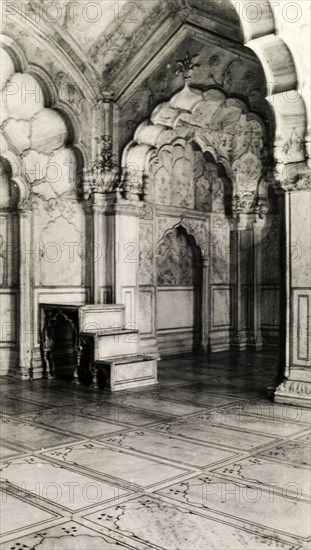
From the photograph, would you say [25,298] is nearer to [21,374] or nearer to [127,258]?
[21,374]

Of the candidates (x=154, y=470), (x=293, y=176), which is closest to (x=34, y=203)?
(x=293, y=176)

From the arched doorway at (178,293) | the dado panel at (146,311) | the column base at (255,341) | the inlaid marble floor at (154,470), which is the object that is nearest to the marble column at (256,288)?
the column base at (255,341)

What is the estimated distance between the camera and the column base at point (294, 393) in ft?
19.1

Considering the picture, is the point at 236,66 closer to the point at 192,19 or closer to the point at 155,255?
the point at 192,19

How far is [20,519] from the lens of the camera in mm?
3223

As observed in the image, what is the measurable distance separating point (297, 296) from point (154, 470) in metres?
2.66

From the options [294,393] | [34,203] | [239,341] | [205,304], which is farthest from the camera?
[239,341]

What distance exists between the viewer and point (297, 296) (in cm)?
602

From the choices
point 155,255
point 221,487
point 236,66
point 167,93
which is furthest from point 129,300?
point 221,487

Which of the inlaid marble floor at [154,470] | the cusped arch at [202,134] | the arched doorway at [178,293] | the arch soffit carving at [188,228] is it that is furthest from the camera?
the arched doorway at [178,293]

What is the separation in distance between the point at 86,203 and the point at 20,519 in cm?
561

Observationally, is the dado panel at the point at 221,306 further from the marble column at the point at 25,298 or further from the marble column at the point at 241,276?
the marble column at the point at 25,298

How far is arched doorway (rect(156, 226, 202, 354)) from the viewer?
32.5 ft

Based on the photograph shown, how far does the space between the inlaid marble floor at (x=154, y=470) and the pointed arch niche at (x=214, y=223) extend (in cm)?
319
